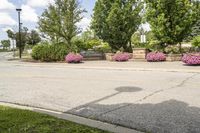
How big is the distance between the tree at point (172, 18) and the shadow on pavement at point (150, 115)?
16.7 metres

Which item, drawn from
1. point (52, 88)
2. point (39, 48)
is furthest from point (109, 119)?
point (39, 48)

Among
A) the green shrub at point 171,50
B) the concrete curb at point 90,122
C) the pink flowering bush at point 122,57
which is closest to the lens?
the concrete curb at point 90,122

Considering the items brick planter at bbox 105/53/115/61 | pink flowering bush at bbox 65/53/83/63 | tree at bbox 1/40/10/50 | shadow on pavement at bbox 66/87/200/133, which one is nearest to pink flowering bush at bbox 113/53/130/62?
brick planter at bbox 105/53/115/61

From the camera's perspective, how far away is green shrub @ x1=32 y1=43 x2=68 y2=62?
2945 cm

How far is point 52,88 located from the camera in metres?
13.0

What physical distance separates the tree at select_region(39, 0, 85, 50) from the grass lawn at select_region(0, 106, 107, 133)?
23.7 meters

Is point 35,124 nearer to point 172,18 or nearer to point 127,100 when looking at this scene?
point 127,100

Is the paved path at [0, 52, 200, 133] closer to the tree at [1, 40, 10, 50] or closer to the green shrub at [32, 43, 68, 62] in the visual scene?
the green shrub at [32, 43, 68, 62]

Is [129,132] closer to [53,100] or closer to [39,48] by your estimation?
[53,100]

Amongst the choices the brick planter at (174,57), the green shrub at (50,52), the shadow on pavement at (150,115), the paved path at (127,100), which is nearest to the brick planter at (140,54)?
the brick planter at (174,57)

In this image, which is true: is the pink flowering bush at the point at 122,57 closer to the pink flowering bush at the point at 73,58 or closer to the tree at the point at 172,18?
the tree at the point at 172,18

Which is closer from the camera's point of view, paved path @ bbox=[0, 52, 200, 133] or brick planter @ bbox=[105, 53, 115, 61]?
paved path @ bbox=[0, 52, 200, 133]

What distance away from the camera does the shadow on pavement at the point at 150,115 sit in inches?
282

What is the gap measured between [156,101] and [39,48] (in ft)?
72.8
